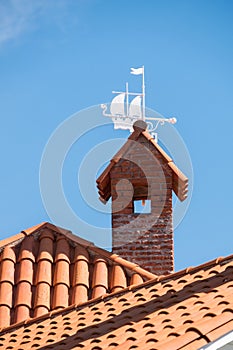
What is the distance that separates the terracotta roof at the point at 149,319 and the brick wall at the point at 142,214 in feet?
7.14

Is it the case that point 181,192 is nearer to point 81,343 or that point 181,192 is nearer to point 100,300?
point 100,300

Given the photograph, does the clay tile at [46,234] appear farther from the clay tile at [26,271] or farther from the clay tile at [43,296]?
the clay tile at [43,296]

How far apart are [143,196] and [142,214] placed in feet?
1.64

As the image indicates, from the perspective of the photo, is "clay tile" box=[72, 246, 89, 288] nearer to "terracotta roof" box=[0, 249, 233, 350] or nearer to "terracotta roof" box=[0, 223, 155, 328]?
"terracotta roof" box=[0, 223, 155, 328]

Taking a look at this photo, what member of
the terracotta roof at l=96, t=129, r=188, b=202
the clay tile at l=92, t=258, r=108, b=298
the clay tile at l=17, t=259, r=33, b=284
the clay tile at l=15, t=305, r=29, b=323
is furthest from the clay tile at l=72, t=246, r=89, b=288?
the terracotta roof at l=96, t=129, r=188, b=202

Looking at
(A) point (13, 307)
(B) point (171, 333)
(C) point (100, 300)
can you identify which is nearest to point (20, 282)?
(A) point (13, 307)

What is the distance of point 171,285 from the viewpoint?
9531 millimetres

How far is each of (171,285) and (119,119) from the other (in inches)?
182

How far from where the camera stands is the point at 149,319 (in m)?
7.99

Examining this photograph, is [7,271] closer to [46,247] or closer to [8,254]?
[8,254]

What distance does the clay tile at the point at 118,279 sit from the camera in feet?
36.6

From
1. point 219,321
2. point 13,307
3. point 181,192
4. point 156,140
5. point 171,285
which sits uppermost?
point 156,140

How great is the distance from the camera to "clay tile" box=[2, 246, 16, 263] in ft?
38.7

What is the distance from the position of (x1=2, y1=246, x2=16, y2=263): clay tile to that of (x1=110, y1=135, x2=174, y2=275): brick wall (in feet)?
4.32
